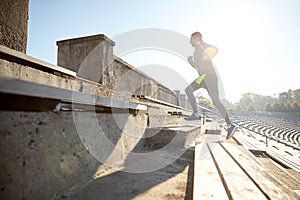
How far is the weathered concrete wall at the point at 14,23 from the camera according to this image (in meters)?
2.02

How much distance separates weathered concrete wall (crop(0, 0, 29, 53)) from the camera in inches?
79.4

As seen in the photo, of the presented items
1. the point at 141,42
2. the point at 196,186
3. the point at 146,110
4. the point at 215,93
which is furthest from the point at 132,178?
the point at 141,42

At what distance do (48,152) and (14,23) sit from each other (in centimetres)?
198

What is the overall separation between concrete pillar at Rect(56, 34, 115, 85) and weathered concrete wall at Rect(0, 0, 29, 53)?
0.64m

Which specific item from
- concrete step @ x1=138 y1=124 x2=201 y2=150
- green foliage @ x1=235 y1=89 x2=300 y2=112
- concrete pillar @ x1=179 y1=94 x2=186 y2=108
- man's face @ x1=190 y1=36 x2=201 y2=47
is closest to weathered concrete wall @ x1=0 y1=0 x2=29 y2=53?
concrete step @ x1=138 y1=124 x2=201 y2=150

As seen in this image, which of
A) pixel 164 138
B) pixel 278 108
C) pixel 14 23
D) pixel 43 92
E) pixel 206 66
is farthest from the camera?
pixel 278 108

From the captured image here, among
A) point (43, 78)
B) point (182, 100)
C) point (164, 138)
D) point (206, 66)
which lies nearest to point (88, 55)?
point (43, 78)

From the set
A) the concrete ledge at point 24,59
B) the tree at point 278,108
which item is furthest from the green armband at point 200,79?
the tree at point 278,108

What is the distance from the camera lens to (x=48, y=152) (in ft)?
3.76

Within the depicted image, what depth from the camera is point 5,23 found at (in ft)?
6.70

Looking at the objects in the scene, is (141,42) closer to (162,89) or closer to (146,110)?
(162,89)

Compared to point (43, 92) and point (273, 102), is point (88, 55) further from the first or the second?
point (273, 102)

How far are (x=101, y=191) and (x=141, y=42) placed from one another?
633cm

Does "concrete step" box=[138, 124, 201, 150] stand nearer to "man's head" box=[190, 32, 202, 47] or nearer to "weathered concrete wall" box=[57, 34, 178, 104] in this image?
"weathered concrete wall" box=[57, 34, 178, 104]
